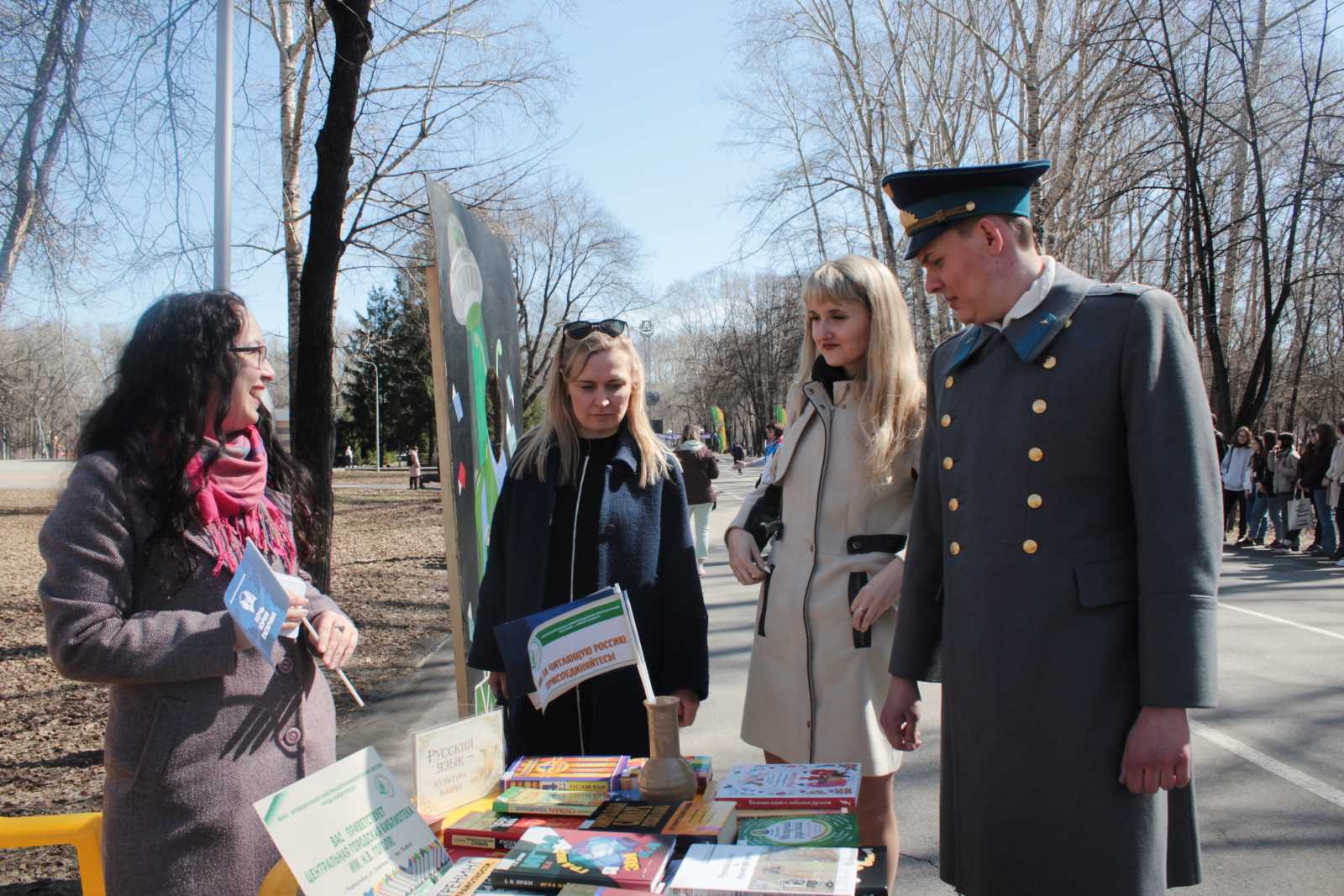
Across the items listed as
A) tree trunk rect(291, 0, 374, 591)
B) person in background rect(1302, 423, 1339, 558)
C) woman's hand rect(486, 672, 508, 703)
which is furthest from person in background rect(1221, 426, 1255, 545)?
woman's hand rect(486, 672, 508, 703)

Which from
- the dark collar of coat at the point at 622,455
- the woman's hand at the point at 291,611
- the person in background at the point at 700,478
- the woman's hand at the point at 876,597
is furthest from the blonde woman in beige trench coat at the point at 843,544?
the person in background at the point at 700,478

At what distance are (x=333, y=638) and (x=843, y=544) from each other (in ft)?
4.46

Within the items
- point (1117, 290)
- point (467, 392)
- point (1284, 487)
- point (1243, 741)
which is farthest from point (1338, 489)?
point (1117, 290)

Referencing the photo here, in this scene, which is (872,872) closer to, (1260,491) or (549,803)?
(549,803)

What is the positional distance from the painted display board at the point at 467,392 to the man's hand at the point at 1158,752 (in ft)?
7.81

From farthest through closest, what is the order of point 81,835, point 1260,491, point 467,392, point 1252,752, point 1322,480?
point 1260,491, point 1322,480, point 1252,752, point 467,392, point 81,835

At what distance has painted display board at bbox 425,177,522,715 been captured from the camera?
3641 mm

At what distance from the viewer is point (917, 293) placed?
24422mm

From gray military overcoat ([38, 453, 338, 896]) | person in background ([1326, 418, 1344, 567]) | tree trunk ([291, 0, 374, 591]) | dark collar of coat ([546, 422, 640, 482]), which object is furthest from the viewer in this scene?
person in background ([1326, 418, 1344, 567])

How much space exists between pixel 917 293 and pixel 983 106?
200 inches

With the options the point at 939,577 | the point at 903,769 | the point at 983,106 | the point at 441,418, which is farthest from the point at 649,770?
the point at 983,106

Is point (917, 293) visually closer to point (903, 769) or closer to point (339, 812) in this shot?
point (903, 769)

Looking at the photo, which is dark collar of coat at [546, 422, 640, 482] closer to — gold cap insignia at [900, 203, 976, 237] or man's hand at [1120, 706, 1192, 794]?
gold cap insignia at [900, 203, 976, 237]

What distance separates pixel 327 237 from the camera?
21.6 feet
